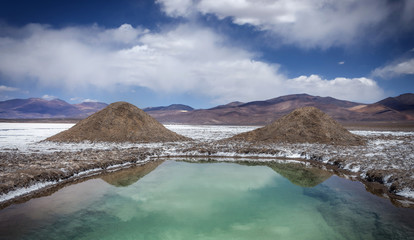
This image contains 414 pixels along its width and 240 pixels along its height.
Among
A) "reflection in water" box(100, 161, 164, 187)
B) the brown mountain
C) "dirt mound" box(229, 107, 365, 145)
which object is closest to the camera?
"reflection in water" box(100, 161, 164, 187)

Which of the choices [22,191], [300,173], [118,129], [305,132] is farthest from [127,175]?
[305,132]

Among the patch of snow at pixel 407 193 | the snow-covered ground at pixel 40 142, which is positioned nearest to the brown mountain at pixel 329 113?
the snow-covered ground at pixel 40 142

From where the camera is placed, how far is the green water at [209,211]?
5797 millimetres

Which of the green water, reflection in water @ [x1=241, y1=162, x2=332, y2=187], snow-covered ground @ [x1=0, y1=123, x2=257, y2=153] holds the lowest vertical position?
the green water

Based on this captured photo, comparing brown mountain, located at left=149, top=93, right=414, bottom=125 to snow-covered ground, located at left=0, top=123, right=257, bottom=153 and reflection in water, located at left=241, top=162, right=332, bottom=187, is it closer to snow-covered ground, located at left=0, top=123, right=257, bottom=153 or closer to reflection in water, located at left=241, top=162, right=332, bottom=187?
snow-covered ground, located at left=0, top=123, right=257, bottom=153

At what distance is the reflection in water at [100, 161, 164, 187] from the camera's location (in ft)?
33.4

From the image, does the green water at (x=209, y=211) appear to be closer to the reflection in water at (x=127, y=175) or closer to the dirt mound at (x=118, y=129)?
the reflection in water at (x=127, y=175)

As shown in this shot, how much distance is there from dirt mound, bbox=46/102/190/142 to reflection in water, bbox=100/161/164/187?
10.3m

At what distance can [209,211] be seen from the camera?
7121mm

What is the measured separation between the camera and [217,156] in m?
16.3

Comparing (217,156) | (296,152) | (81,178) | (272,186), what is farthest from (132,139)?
(272,186)

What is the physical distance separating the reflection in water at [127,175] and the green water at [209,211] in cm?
8

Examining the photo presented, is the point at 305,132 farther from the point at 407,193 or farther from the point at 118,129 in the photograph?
the point at 118,129

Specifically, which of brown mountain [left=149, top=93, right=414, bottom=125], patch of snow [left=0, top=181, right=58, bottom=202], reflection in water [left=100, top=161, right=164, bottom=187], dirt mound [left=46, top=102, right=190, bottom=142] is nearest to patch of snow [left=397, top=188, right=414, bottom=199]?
reflection in water [left=100, top=161, right=164, bottom=187]
